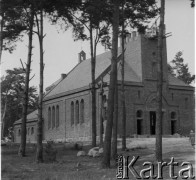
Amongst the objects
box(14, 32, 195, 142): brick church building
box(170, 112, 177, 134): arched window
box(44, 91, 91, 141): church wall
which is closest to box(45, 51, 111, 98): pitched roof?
box(14, 32, 195, 142): brick church building

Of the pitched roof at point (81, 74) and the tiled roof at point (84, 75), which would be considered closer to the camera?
the tiled roof at point (84, 75)

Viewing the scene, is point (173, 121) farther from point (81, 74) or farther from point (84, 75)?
point (81, 74)

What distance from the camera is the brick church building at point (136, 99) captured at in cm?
4088

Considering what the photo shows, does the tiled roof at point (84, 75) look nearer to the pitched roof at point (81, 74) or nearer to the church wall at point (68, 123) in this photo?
the pitched roof at point (81, 74)

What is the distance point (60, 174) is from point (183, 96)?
113 ft

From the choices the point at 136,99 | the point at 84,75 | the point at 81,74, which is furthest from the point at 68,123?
the point at 136,99

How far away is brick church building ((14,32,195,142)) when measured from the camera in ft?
134

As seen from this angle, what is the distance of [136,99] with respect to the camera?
134ft

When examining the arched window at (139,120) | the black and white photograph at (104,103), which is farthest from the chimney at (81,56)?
the arched window at (139,120)

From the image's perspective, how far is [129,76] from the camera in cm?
4212

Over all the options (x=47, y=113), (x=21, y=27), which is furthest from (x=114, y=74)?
(x=47, y=113)

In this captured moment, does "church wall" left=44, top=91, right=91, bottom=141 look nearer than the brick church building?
No

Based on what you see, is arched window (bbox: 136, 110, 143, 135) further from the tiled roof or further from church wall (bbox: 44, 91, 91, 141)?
church wall (bbox: 44, 91, 91, 141)

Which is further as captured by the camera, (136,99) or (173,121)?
(173,121)
